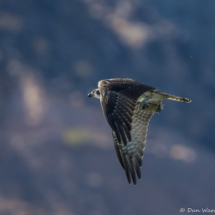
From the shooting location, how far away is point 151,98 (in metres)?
15.2

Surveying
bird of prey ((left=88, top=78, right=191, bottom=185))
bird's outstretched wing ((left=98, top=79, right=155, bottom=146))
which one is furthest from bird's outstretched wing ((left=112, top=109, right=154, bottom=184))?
bird's outstretched wing ((left=98, top=79, right=155, bottom=146))

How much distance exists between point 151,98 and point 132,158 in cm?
266

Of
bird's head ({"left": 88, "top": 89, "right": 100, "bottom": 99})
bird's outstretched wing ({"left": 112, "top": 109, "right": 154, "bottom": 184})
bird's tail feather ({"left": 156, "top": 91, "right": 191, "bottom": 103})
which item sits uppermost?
bird's head ({"left": 88, "top": 89, "right": 100, "bottom": 99})

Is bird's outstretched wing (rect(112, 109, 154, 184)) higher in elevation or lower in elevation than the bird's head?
lower

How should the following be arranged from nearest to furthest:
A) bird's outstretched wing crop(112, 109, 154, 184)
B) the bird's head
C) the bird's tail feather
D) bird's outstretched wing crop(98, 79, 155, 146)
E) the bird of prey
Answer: bird's outstretched wing crop(98, 79, 155, 146) < the bird of prey < bird's outstretched wing crop(112, 109, 154, 184) < the bird's tail feather < the bird's head

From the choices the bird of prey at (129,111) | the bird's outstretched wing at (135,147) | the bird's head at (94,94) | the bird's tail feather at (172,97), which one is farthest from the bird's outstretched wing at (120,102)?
the bird's head at (94,94)

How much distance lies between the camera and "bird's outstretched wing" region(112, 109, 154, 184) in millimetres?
14062

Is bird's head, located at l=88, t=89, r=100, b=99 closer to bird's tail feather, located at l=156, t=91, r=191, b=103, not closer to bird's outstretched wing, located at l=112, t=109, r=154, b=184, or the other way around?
bird's outstretched wing, located at l=112, t=109, r=154, b=184

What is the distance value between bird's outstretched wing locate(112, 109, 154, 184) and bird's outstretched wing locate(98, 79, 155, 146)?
70.2 inches

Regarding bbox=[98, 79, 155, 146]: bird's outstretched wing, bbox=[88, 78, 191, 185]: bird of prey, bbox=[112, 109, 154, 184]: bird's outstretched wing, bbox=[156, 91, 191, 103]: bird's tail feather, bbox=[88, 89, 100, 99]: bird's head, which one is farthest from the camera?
bbox=[88, 89, 100, 99]: bird's head

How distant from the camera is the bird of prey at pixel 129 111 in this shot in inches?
463

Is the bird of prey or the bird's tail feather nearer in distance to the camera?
the bird of prey

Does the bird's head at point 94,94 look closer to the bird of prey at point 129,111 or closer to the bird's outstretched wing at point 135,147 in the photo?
the bird of prey at point 129,111

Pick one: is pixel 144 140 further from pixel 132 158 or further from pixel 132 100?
pixel 132 100
